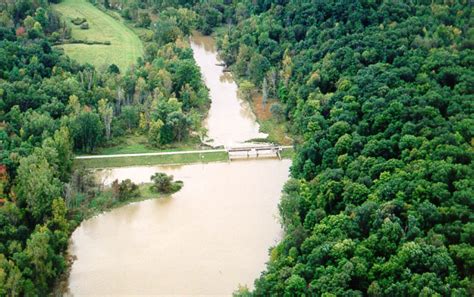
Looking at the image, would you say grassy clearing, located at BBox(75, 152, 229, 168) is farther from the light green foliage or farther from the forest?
the light green foliage

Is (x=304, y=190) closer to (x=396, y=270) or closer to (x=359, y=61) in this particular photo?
(x=396, y=270)

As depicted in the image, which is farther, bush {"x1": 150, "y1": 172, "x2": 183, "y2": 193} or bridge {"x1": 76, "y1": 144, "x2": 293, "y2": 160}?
bridge {"x1": 76, "y1": 144, "x2": 293, "y2": 160}

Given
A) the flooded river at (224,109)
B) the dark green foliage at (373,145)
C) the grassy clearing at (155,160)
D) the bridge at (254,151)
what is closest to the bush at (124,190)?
the grassy clearing at (155,160)

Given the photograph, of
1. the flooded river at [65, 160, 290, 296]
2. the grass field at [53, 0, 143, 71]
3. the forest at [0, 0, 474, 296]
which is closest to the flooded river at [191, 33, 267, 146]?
the forest at [0, 0, 474, 296]

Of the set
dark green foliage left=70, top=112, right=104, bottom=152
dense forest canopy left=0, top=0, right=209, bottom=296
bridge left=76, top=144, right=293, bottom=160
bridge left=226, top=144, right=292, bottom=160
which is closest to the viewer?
dense forest canopy left=0, top=0, right=209, bottom=296

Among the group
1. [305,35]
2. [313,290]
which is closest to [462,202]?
[313,290]
